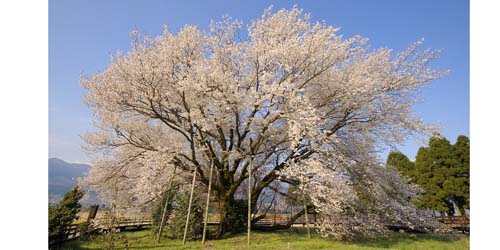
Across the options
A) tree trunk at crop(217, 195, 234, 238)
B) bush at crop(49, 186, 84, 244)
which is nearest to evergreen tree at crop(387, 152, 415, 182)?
tree trunk at crop(217, 195, 234, 238)

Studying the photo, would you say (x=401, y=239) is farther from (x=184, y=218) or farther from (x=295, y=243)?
(x=184, y=218)

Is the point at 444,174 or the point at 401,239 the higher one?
the point at 444,174

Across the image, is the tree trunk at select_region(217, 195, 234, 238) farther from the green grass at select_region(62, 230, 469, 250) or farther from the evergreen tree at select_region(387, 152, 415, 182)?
the evergreen tree at select_region(387, 152, 415, 182)

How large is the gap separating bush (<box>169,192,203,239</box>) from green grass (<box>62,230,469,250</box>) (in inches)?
7.4

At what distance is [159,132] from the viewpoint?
5621 mm

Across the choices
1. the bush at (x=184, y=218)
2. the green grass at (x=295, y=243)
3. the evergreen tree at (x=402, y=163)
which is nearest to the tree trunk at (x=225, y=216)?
the green grass at (x=295, y=243)

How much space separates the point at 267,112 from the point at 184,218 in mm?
2111

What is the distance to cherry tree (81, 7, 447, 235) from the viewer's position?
447 cm

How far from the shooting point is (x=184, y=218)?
4648 millimetres

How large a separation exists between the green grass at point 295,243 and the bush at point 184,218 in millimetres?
189

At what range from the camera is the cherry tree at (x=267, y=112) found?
447 cm

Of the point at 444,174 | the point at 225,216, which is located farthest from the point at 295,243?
the point at 444,174
